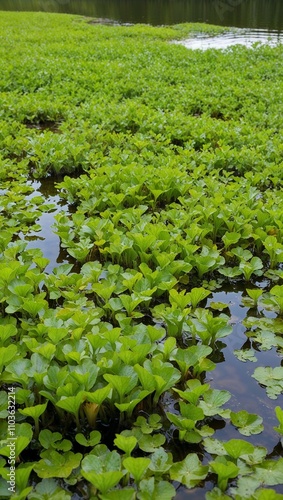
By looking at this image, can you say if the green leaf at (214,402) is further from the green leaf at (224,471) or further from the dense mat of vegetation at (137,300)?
the green leaf at (224,471)

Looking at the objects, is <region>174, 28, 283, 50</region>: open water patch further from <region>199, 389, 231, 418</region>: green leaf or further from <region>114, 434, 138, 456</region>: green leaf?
<region>114, 434, 138, 456</region>: green leaf

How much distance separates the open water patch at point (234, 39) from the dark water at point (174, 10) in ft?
6.37

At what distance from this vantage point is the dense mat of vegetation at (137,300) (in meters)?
2.63

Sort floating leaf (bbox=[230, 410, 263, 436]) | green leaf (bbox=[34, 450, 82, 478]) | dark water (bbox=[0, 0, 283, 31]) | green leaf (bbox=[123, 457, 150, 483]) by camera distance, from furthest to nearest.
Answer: dark water (bbox=[0, 0, 283, 31]) → floating leaf (bbox=[230, 410, 263, 436]) → green leaf (bbox=[34, 450, 82, 478]) → green leaf (bbox=[123, 457, 150, 483])

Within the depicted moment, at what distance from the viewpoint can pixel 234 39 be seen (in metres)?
23.3

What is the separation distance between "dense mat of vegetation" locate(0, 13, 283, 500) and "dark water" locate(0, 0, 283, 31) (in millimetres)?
22217

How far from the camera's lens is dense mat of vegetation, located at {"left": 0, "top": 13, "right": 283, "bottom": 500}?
2.63 m

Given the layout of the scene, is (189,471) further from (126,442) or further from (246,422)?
(246,422)

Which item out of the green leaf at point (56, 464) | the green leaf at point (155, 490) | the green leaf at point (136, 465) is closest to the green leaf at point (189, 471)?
the green leaf at point (155, 490)

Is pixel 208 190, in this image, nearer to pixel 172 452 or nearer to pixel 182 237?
pixel 182 237

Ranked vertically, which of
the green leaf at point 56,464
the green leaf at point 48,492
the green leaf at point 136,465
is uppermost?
the green leaf at point 136,465

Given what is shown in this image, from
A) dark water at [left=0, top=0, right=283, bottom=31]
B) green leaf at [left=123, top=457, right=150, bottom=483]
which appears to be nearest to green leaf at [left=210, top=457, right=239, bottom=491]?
green leaf at [left=123, top=457, right=150, bottom=483]

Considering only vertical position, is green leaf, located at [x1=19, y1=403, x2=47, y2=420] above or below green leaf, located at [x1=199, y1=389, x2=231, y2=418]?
above

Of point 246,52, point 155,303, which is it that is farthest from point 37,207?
point 246,52
